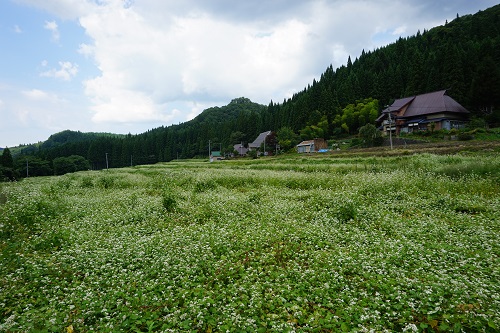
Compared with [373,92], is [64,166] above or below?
below

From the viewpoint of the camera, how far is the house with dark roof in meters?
53.7

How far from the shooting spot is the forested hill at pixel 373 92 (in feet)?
196

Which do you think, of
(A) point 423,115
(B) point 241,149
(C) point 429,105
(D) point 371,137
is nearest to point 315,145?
(D) point 371,137

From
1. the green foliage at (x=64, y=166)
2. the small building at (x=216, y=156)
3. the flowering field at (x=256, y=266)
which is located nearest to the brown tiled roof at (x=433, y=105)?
the flowering field at (x=256, y=266)

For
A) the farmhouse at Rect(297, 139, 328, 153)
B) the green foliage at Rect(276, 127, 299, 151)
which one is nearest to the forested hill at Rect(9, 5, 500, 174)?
the green foliage at Rect(276, 127, 299, 151)

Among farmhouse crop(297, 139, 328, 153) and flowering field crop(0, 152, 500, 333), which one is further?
farmhouse crop(297, 139, 328, 153)

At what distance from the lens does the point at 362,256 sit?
24.2 ft

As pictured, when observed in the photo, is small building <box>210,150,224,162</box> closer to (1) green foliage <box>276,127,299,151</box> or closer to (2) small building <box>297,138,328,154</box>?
(1) green foliage <box>276,127,299,151</box>

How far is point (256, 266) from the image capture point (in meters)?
7.37

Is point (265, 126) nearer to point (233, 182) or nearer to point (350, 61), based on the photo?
point (350, 61)

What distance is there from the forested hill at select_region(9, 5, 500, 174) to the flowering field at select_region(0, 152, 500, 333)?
179ft

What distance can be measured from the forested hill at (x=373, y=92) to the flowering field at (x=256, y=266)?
5459 centimetres

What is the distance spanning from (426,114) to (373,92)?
80.8ft

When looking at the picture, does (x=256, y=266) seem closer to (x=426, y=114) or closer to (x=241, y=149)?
(x=426, y=114)
